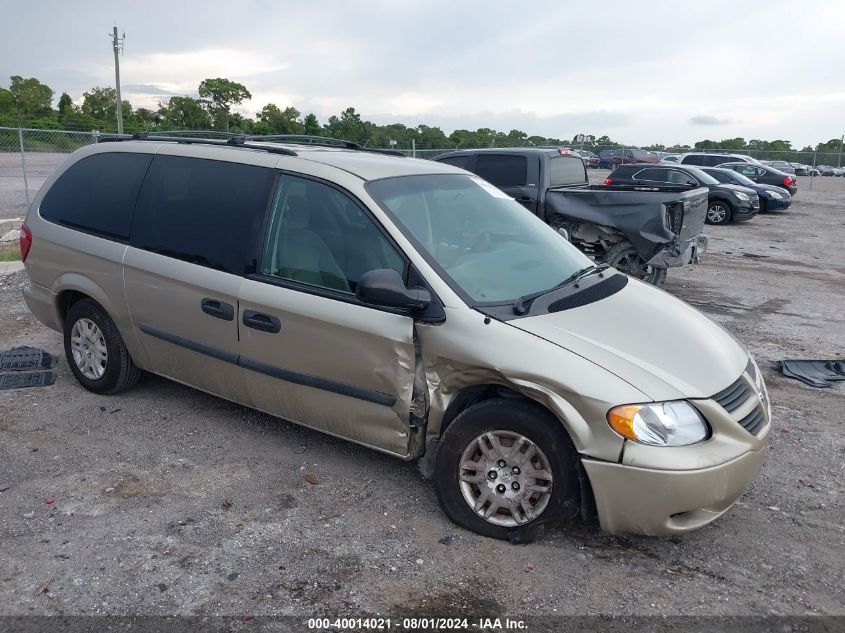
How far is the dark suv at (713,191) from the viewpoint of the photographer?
18.6 meters

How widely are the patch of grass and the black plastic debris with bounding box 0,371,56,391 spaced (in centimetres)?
512

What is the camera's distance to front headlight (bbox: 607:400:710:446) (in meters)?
3.14

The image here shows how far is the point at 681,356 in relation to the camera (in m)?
3.51

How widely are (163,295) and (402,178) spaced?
1655 mm

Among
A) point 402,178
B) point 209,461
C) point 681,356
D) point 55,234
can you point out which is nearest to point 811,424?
point 681,356

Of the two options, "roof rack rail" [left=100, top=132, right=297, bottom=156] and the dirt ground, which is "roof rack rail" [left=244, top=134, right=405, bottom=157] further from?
the dirt ground

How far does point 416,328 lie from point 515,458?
79 centimetres

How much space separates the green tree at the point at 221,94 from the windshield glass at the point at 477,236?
47850mm

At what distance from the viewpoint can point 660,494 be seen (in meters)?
3.14

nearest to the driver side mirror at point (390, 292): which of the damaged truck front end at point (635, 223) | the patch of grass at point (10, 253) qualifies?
the damaged truck front end at point (635, 223)

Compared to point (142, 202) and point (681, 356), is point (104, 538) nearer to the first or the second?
point (142, 202)

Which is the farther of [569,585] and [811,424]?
[811,424]

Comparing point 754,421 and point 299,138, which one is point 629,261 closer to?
point 299,138

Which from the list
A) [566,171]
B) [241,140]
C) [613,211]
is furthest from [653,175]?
[241,140]
